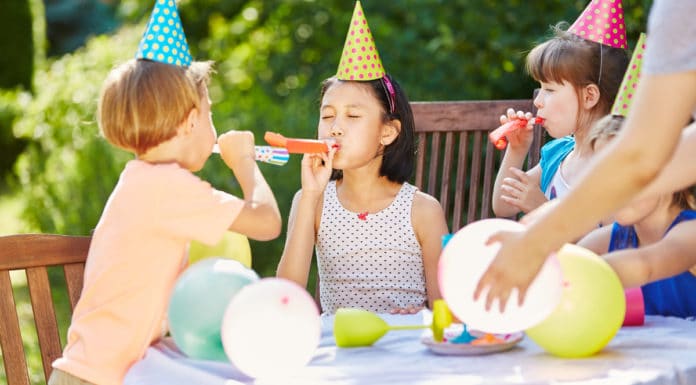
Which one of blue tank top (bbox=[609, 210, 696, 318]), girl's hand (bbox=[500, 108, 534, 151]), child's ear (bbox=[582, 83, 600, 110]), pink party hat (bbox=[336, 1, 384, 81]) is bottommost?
blue tank top (bbox=[609, 210, 696, 318])

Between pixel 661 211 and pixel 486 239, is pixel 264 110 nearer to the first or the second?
pixel 661 211

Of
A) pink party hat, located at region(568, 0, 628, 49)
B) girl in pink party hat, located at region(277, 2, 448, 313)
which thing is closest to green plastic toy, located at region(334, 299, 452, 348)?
girl in pink party hat, located at region(277, 2, 448, 313)

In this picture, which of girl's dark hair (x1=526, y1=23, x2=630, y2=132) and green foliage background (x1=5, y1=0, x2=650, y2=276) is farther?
green foliage background (x1=5, y1=0, x2=650, y2=276)

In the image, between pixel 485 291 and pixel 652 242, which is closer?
pixel 485 291

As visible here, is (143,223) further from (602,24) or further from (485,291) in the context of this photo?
(602,24)

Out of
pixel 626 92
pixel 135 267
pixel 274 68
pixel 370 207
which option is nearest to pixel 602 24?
pixel 626 92

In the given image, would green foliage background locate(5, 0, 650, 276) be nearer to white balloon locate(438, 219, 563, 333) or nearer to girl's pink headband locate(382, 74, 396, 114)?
girl's pink headband locate(382, 74, 396, 114)

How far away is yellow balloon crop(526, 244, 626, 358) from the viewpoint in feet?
5.41

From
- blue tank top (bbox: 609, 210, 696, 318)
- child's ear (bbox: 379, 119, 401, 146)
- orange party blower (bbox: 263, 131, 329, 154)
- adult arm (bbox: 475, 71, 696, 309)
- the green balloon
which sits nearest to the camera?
adult arm (bbox: 475, 71, 696, 309)

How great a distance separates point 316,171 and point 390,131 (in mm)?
372

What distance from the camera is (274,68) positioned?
19.4 feet

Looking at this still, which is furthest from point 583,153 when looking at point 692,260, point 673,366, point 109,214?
point 109,214

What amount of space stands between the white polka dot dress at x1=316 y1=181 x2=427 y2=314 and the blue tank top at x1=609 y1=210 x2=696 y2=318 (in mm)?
711

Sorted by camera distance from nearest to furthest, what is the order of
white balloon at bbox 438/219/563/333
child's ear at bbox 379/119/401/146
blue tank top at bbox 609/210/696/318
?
1. white balloon at bbox 438/219/563/333
2. blue tank top at bbox 609/210/696/318
3. child's ear at bbox 379/119/401/146
